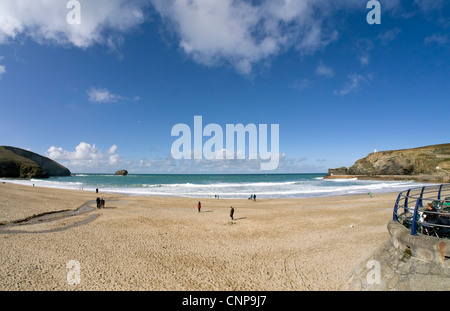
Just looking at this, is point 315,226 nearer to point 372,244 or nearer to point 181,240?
point 372,244

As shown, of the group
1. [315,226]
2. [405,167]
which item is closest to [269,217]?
[315,226]

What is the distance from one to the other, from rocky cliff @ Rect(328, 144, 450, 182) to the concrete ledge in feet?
270

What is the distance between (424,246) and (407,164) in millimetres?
108815

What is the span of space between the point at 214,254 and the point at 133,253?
4185 mm

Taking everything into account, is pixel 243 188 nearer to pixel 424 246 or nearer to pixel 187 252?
pixel 187 252

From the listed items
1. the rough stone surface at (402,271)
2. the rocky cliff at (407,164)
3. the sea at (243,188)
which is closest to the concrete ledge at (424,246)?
the rough stone surface at (402,271)

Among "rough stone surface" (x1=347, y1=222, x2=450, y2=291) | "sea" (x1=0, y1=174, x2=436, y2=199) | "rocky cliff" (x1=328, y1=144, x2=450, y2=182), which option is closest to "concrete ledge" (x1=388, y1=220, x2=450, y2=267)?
"rough stone surface" (x1=347, y1=222, x2=450, y2=291)

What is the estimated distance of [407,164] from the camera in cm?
8625

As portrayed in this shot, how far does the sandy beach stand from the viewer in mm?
7738

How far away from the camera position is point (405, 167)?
284 ft

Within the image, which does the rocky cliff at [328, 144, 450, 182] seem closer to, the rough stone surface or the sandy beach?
the sandy beach

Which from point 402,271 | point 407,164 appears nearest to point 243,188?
point 402,271

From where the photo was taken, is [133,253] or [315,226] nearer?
[133,253]
